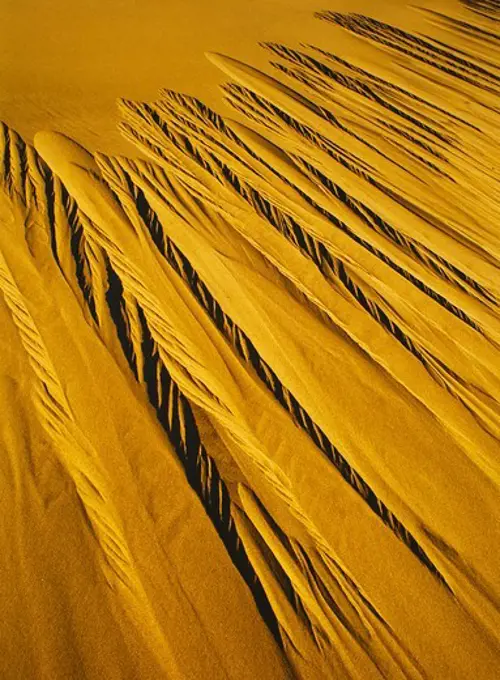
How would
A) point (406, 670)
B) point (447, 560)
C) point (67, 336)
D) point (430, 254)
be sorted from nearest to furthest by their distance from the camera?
point (406, 670)
point (447, 560)
point (67, 336)
point (430, 254)

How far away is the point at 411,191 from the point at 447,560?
3.18 meters

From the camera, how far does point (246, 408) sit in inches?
105

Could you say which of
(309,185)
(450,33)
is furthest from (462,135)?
(450,33)

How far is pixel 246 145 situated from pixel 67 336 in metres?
2.66

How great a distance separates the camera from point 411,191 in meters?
4.34

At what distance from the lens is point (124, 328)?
2945 mm

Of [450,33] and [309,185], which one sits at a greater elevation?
[450,33]

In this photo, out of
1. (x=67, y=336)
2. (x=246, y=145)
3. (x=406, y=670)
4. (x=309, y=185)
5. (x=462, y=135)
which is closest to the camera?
(x=406, y=670)

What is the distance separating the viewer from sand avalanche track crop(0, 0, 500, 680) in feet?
6.58

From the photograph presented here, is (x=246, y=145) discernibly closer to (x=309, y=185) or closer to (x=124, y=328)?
(x=309, y=185)

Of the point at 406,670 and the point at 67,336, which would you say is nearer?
the point at 406,670

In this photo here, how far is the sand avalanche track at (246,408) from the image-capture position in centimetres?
201

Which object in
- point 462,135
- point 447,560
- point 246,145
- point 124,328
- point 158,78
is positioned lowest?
point 447,560

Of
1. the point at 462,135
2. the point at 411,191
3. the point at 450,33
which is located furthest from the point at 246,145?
the point at 450,33
